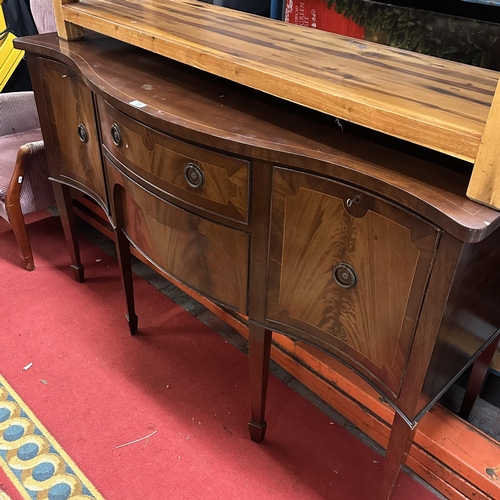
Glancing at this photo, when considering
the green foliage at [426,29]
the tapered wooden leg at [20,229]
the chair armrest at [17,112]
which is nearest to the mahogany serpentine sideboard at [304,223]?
the green foliage at [426,29]

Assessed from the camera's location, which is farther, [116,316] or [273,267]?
[116,316]

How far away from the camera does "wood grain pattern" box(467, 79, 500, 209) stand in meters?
0.69

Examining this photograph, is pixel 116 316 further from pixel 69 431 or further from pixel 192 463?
pixel 192 463

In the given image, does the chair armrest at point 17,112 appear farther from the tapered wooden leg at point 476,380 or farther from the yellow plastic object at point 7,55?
the tapered wooden leg at point 476,380

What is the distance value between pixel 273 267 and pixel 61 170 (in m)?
0.92

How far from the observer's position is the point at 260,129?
3.19 feet

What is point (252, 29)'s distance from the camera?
3.93 feet

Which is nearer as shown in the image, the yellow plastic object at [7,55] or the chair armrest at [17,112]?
the chair armrest at [17,112]

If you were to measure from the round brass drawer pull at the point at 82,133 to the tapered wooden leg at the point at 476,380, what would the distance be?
114cm

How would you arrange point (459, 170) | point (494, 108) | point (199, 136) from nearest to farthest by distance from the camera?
point (494, 108) → point (459, 170) → point (199, 136)

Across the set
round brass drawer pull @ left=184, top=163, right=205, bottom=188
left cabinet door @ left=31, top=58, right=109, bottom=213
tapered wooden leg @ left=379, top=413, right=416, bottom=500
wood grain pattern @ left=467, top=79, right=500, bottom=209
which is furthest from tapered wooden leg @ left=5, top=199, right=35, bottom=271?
wood grain pattern @ left=467, top=79, right=500, bottom=209

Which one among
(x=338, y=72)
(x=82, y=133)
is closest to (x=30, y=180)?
(x=82, y=133)

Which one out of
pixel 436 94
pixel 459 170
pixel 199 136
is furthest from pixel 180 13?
pixel 459 170

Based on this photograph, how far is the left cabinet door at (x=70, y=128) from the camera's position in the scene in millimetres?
1358
